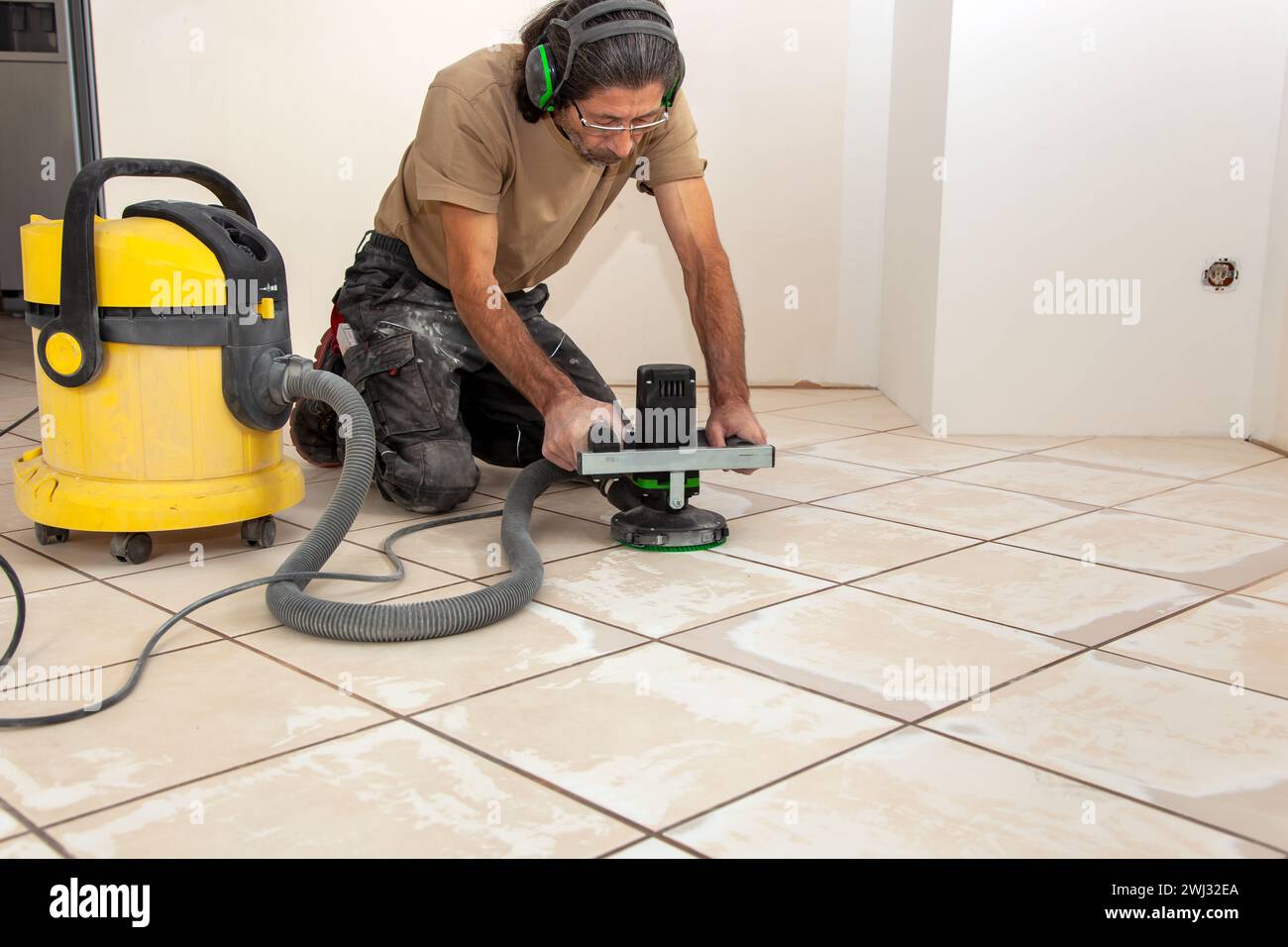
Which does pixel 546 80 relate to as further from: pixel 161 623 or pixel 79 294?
pixel 161 623

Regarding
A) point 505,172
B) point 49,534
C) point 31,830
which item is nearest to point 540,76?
point 505,172

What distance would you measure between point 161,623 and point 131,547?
30 cm

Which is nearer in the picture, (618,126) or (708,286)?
(618,126)

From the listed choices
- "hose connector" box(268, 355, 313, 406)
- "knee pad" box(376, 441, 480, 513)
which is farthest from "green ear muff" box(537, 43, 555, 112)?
"knee pad" box(376, 441, 480, 513)

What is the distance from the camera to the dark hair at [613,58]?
5.65ft

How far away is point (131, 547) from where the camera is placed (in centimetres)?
176

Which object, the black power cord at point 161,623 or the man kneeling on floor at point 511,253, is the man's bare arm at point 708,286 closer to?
the man kneeling on floor at point 511,253

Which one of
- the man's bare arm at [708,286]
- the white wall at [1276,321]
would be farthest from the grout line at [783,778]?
the white wall at [1276,321]

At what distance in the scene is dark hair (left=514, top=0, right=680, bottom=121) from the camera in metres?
1.72
